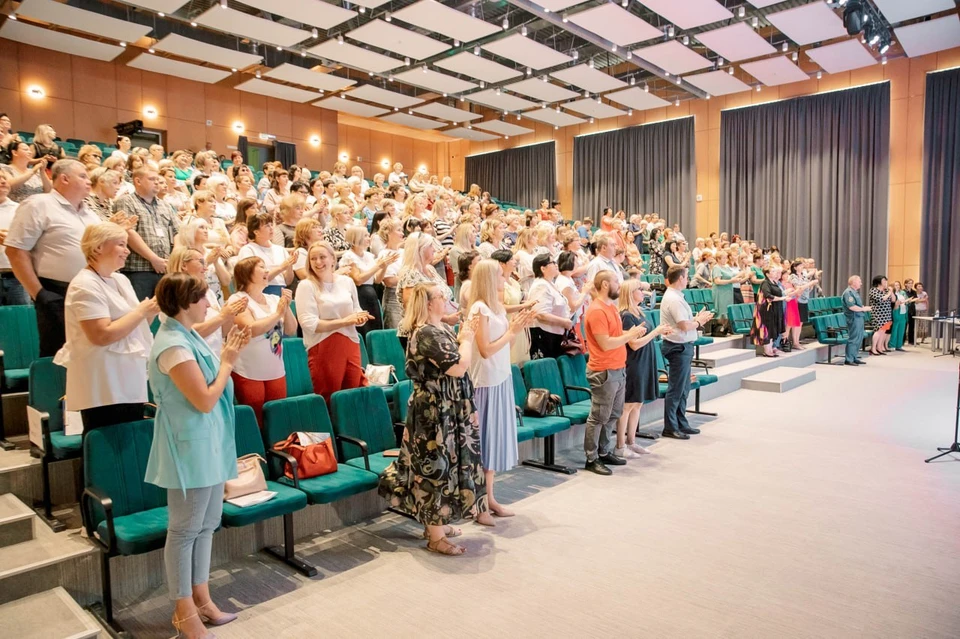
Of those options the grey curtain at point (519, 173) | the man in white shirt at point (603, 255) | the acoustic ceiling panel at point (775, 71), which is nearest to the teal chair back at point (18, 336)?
the man in white shirt at point (603, 255)

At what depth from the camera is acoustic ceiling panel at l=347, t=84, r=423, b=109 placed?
1373 centimetres

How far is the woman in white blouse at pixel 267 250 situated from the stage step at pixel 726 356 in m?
5.59

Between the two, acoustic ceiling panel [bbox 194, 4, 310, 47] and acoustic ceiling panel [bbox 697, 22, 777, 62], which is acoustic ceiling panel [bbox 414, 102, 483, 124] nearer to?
acoustic ceiling panel [bbox 194, 4, 310, 47]

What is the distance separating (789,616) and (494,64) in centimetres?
1092

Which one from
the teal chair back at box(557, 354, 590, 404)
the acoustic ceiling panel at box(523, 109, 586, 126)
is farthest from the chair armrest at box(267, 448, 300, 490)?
the acoustic ceiling panel at box(523, 109, 586, 126)

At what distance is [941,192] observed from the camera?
12102 millimetres

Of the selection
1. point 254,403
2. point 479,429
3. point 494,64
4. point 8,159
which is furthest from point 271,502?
point 494,64

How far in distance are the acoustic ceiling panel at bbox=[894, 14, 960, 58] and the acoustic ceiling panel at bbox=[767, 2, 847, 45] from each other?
1.05 meters

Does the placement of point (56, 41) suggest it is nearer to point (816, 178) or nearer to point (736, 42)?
point (736, 42)

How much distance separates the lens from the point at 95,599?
267 cm

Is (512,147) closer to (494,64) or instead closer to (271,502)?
(494,64)

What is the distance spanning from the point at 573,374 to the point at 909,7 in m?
8.40

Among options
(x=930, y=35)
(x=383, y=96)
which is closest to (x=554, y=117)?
(x=383, y=96)

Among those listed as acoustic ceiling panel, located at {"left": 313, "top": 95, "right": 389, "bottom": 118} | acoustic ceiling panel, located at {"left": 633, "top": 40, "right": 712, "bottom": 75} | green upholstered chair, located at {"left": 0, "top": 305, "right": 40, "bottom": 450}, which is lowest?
green upholstered chair, located at {"left": 0, "top": 305, "right": 40, "bottom": 450}
